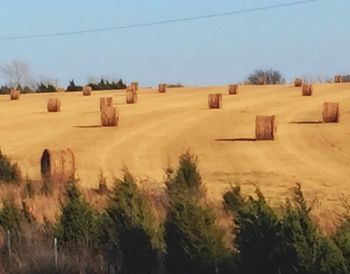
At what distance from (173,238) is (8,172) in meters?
13.8

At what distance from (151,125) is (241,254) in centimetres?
3292

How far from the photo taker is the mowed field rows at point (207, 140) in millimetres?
27953

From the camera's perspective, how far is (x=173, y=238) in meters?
13.4

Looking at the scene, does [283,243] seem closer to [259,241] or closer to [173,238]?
[259,241]

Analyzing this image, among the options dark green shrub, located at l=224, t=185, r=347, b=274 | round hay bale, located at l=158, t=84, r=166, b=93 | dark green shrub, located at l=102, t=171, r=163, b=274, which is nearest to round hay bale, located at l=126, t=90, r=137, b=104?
round hay bale, located at l=158, t=84, r=166, b=93

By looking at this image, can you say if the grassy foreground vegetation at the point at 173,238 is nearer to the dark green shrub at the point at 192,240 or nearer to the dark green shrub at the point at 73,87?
the dark green shrub at the point at 192,240

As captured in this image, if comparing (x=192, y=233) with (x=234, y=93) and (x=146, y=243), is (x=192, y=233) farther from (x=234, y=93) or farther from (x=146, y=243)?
(x=234, y=93)

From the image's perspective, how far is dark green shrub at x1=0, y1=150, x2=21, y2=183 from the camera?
2627cm

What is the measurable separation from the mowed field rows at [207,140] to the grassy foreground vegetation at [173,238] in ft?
21.8

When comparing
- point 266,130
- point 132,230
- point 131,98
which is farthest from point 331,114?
point 132,230

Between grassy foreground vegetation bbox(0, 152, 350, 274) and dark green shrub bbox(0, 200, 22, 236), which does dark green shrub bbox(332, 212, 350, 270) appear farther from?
dark green shrub bbox(0, 200, 22, 236)

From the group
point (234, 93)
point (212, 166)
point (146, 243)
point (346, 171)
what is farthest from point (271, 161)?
point (234, 93)

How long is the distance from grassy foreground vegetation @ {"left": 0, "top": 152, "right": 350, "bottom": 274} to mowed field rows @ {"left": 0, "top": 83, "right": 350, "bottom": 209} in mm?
6643

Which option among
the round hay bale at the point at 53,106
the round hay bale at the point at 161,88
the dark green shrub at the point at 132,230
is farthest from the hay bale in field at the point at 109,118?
the dark green shrub at the point at 132,230
